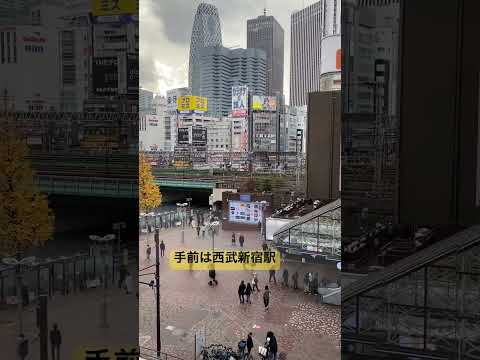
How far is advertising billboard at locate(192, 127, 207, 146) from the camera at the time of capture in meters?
6.66

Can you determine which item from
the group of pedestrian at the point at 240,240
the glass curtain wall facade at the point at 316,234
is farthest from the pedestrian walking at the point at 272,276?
the group of pedestrian at the point at 240,240

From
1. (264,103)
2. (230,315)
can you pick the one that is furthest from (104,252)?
(264,103)

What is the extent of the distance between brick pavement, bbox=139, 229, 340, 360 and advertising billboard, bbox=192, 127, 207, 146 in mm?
1751

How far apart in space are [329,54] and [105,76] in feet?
12.6

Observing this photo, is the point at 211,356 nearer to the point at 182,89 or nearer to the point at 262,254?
the point at 262,254

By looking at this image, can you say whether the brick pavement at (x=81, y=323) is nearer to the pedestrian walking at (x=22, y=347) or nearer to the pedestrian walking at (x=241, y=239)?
the pedestrian walking at (x=22, y=347)

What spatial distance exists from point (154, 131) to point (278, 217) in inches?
90.9

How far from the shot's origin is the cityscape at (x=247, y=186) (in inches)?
190

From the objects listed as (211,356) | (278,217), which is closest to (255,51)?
(278,217)

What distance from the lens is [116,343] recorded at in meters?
2.98

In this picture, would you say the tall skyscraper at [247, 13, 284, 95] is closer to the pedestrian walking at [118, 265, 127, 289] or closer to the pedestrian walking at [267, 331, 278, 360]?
the pedestrian walking at [267, 331, 278, 360]

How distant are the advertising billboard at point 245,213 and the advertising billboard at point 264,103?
146 cm

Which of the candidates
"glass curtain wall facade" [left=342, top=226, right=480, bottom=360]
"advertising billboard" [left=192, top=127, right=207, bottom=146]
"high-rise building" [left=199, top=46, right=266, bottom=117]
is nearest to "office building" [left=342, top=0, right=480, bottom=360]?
"glass curtain wall facade" [left=342, top=226, right=480, bottom=360]

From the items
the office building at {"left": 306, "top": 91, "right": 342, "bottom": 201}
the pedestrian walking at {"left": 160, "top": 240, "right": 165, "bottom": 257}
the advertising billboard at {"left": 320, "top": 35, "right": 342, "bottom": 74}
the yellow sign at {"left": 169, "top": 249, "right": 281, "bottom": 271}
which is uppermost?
the advertising billboard at {"left": 320, "top": 35, "right": 342, "bottom": 74}
